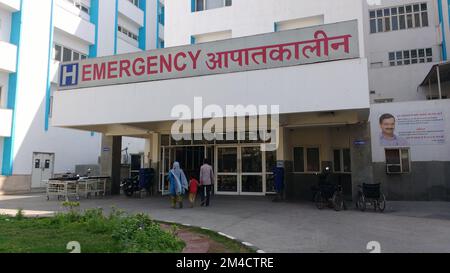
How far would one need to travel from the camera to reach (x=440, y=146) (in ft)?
47.5

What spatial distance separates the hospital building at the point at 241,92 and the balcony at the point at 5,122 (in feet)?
0.21

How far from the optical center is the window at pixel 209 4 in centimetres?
2033

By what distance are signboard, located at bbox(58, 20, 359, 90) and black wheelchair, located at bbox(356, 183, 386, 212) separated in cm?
426

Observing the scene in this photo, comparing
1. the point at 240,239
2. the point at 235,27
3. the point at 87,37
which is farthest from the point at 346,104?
the point at 87,37

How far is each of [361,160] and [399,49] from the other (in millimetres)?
13875

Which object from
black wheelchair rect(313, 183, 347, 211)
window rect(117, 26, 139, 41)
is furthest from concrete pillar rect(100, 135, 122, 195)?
window rect(117, 26, 139, 41)

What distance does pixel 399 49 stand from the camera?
23625 mm

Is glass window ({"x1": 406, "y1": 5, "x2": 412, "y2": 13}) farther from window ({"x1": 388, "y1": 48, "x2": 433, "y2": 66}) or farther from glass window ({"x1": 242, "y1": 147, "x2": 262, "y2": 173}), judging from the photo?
glass window ({"x1": 242, "y1": 147, "x2": 262, "y2": 173})

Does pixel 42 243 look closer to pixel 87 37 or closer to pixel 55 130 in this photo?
pixel 55 130

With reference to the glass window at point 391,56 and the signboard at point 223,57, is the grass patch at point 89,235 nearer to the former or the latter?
the signboard at point 223,57

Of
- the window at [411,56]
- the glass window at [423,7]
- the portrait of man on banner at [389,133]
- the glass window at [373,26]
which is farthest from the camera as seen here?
Result: the glass window at [373,26]

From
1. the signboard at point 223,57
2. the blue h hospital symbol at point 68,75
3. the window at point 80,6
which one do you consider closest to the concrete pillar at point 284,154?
the signboard at point 223,57

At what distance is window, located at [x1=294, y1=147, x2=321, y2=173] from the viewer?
57.9 ft
